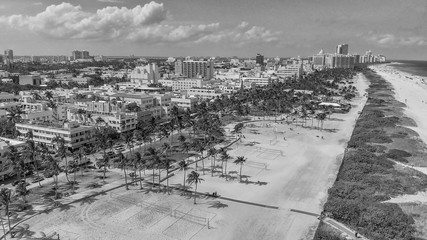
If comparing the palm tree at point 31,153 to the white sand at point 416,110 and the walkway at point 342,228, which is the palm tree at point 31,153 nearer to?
the walkway at point 342,228

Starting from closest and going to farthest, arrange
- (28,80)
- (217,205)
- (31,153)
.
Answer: (217,205), (31,153), (28,80)

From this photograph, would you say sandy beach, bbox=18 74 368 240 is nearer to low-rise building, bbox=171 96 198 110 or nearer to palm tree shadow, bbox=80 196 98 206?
palm tree shadow, bbox=80 196 98 206

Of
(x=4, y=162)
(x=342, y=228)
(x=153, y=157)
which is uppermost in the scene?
(x=153, y=157)

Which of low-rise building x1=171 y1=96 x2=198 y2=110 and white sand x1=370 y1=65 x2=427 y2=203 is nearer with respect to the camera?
white sand x1=370 y1=65 x2=427 y2=203

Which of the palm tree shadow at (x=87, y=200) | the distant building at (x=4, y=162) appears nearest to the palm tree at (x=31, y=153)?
the distant building at (x=4, y=162)

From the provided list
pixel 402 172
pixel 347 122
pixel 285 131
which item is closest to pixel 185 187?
pixel 402 172

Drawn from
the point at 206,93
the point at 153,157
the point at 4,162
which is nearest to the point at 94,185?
the point at 153,157

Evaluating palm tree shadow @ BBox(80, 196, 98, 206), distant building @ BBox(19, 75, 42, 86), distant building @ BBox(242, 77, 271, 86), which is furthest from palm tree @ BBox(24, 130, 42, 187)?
distant building @ BBox(242, 77, 271, 86)

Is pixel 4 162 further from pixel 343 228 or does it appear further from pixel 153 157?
pixel 343 228

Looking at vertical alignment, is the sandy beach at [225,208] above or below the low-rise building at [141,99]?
below

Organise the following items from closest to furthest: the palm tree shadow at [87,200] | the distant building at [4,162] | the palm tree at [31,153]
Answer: the palm tree shadow at [87,200] → the distant building at [4,162] → the palm tree at [31,153]
